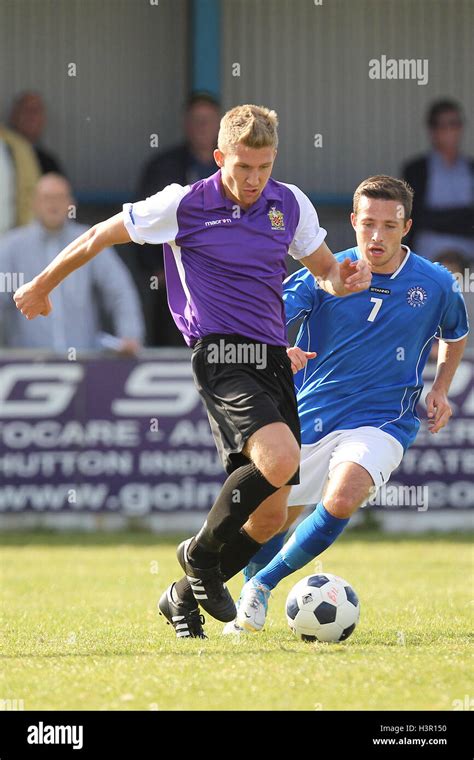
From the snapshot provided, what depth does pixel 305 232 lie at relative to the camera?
252 inches

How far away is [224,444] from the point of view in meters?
6.16

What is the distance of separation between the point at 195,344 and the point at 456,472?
308 inches

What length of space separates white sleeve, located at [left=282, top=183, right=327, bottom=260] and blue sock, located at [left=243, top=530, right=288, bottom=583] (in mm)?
1639

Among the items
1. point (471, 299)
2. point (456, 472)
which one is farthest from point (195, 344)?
point (471, 299)

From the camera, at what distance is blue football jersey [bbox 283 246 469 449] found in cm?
730

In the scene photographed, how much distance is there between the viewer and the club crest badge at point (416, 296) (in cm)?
737

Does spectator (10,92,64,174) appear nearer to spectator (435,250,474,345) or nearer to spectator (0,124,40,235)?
spectator (0,124,40,235)

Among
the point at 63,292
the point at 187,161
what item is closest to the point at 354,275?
the point at 63,292

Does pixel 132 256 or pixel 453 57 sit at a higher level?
pixel 453 57

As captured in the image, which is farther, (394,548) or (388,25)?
(388,25)

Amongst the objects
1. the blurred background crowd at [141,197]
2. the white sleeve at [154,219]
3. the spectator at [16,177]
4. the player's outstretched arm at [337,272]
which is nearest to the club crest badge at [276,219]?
the player's outstretched arm at [337,272]

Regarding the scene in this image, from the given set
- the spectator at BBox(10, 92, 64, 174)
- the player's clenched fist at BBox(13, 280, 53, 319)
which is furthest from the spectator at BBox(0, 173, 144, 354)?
the player's clenched fist at BBox(13, 280, 53, 319)

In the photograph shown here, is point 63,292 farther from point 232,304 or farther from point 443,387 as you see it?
point 232,304
